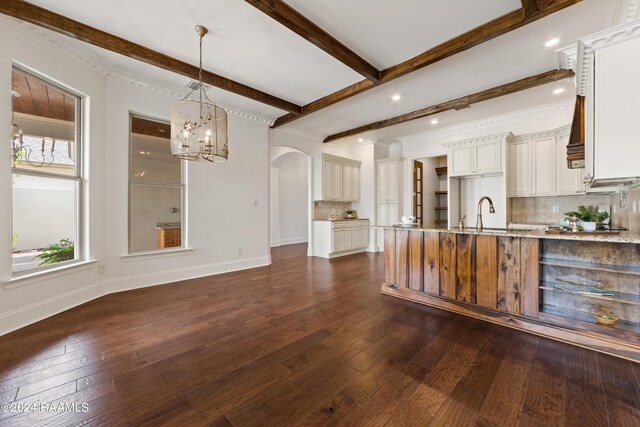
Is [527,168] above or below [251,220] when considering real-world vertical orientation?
above

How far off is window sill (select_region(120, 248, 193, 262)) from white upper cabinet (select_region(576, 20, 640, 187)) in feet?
17.5

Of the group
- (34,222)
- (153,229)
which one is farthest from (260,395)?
(153,229)

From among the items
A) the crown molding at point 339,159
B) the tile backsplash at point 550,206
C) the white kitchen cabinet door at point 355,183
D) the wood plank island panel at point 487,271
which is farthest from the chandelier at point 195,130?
the tile backsplash at point 550,206

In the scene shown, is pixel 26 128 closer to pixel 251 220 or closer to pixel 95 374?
pixel 95 374

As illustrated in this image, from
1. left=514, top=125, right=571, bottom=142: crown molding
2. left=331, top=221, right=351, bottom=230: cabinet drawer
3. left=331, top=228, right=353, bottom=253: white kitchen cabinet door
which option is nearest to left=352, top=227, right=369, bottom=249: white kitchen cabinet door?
left=331, top=228, right=353, bottom=253: white kitchen cabinet door

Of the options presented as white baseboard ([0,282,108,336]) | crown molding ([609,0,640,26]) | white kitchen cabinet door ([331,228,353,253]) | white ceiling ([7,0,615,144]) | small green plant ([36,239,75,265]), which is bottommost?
white baseboard ([0,282,108,336])

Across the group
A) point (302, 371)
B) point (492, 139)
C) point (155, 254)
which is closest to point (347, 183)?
point (492, 139)

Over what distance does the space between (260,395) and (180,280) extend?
3.35 metres

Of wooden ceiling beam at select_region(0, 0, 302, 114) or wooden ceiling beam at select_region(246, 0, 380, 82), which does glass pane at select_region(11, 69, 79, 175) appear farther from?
wooden ceiling beam at select_region(246, 0, 380, 82)

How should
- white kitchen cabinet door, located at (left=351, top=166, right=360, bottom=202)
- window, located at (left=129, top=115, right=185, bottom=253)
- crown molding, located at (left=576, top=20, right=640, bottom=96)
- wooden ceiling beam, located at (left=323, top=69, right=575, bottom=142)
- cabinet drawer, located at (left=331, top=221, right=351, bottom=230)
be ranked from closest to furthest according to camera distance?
crown molding, located at (left=576, top=20, right=640, bottom=96), wooden ceiling beam, located at (left=323, top=69, right=575, bottom=142), window, located at (left=129, top=115, right=185, bottom=253), cabinet drawer, located at (left=331, top=221, right=351, bottom=230), white kitchen cabinet door, located at (left=351, top=166, right=360, bottom=202)

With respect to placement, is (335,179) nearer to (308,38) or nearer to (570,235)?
(308,38)

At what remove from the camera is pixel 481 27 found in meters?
2.79

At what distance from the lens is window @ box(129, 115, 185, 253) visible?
158 inches

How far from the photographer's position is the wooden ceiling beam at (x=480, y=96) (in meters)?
3.65
